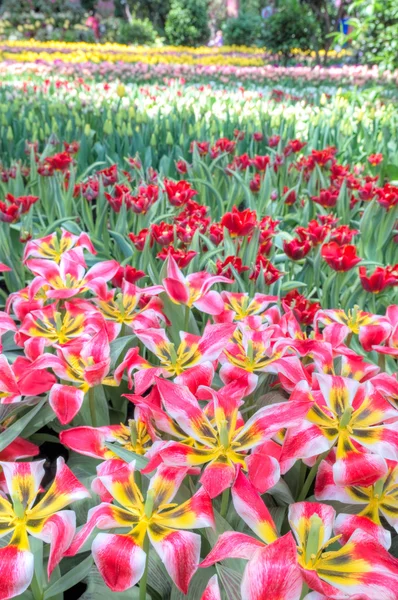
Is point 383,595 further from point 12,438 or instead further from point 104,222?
point 104,222

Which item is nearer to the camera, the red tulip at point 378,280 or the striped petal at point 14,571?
the striped petal at point 14,571

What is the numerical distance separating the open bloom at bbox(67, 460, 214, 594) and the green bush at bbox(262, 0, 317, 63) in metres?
12.2

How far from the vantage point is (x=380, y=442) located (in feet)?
2.19

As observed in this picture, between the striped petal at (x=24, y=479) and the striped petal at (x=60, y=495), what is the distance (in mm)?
13

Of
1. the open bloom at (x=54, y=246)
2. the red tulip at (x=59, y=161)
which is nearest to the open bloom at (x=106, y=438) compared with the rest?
the open bloom at (x=54, y=246)

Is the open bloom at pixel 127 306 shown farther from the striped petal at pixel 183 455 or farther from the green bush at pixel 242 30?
the green bush at pixel 242 30

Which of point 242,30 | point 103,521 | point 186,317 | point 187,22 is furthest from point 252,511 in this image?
point 187,22

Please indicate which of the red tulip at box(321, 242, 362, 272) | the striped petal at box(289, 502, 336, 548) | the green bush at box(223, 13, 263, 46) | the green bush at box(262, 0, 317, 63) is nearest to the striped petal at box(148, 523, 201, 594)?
the striped petal at box(289, 502, 336, 548)

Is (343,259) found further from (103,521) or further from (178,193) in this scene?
(103,521)

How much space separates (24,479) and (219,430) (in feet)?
0.75

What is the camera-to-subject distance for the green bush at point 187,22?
70.3 feet

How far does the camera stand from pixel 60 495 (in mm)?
657

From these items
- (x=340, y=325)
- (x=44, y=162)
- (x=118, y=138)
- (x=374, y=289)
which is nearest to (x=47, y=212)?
(x=44, y=162)

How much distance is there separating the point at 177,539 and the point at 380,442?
0.25 metres
